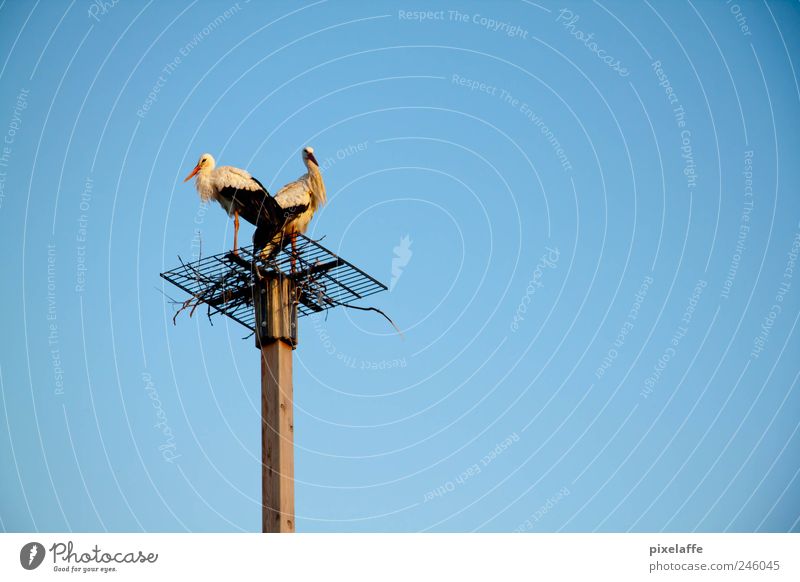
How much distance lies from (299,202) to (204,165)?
2097 millimetres

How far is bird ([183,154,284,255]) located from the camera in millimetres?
22822

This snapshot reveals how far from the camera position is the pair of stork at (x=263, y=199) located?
22609 millimetres

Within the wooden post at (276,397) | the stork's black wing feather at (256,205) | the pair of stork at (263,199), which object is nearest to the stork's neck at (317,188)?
the pair of stork at (263,199)

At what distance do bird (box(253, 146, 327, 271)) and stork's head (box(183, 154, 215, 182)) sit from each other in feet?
4.73

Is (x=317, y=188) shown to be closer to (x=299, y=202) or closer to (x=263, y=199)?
(x=299, y=202)

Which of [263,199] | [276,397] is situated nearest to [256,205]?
[263,199]

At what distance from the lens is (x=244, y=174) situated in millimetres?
23531

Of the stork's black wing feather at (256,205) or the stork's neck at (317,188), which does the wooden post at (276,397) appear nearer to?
the stork's black wing feather at (256,205)
